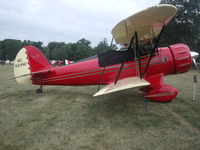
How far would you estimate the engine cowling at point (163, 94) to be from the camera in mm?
4676

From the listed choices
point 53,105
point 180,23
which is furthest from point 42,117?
point 180,23

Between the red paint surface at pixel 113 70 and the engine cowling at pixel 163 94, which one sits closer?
the engine cowling at pixel 163 94

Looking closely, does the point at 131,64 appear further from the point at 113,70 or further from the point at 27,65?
the point at 27,65

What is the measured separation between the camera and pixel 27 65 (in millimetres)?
6504

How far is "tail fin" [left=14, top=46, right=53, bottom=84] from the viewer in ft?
21.2

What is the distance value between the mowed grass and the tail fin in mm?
1303

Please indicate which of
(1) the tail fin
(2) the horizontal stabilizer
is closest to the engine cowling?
(2) the horizontal stabilizer

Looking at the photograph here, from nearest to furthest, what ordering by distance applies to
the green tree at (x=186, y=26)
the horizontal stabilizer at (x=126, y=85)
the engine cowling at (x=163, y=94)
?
the horizontal stabilizer at (x=126, y=85), the engine cowling at (x=163, y=94), the green tree at (x=186, y=26)

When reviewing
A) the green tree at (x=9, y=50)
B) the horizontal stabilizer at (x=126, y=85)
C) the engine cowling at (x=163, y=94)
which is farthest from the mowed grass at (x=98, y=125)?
the green tree at (x=9, y=50)

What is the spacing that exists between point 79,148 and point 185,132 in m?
2.10

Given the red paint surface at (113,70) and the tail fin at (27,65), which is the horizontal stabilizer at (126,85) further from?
the tail fin at (27,65)

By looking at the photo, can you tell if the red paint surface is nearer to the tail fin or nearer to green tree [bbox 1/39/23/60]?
the tail fin

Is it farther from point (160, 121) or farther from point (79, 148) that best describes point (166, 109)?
point (79, 148)

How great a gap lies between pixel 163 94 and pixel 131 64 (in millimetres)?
1451
